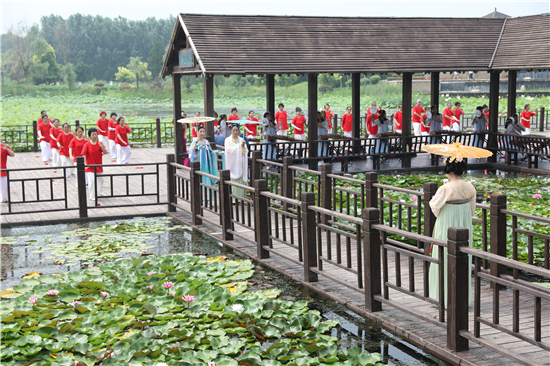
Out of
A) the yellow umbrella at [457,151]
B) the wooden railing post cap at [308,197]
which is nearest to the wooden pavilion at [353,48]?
the wooden railing post cap at [308,197]

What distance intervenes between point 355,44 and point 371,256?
12.3 metres

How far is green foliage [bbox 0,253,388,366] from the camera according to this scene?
5.53 meters

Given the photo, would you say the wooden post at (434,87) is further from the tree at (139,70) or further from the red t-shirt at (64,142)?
the tree at (139,70)

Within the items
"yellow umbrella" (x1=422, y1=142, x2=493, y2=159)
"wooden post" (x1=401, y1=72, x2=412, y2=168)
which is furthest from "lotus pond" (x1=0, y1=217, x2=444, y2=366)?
"wooden post" (x1=401, y1=72, x2=412, y2=168)

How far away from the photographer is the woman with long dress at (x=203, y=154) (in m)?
12.8

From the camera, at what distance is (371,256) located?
6.55m

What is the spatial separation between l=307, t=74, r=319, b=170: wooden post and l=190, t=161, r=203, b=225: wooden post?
6.05 metres

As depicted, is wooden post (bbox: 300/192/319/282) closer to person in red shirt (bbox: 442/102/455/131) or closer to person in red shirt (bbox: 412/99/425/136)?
person in red shirt (bbox: 442/102/455/131)

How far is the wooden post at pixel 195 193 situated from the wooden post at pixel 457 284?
6454mm

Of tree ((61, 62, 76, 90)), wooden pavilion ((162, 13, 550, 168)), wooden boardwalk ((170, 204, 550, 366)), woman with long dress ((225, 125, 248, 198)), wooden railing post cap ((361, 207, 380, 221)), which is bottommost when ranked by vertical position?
wooden boardwalk ((170, 204, 550, 366))

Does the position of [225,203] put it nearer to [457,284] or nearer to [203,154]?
[203,154]

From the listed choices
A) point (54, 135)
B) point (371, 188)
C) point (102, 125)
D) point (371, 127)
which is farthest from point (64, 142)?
point (371, 188)

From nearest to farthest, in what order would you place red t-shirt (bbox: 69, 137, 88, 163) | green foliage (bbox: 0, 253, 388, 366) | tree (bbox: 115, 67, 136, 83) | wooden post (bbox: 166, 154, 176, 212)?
1. green foliage (bbox: 0, 253, 388, 366)
2. wooden post (bbox: 166, 154, 176, 212)
3. red t-shirt (bbox: 69, 137, 88, 163)
4. tree (bbox: 115, 67, 136, 83)

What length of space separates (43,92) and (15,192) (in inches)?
2443
